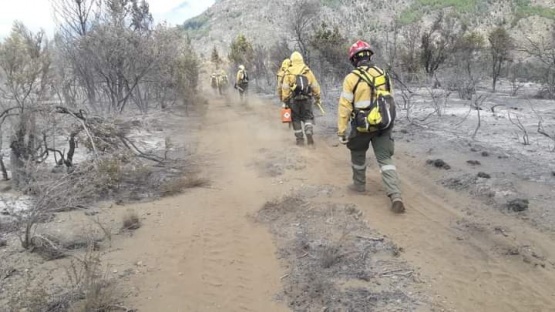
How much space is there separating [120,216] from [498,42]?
706 inches

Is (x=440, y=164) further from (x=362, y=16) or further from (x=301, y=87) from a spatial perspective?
(x=362, y=16)

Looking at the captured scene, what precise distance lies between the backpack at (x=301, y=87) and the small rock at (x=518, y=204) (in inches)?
190

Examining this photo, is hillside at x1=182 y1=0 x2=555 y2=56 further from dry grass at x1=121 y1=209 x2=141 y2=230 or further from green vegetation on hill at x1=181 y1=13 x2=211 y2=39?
dry grass at x1=121 y1=209 x2=141 y2=230

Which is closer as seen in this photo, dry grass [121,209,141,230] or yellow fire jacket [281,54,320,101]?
dry grass [121,209,141,230]

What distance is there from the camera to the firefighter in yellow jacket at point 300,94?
9.46m

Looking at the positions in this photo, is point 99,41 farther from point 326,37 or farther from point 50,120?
point 326,37

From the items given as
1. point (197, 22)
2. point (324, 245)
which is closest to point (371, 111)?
point (324, 245)

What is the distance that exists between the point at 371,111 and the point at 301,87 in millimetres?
3793

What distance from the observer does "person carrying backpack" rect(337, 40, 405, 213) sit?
5719 millimetres

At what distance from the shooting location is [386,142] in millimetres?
5953

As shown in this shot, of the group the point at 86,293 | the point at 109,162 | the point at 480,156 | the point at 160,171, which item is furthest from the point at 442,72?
the point at 86,293

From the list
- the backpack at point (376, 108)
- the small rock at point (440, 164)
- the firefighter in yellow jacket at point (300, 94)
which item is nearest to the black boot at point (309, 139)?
the firefighter in yellow jacket at point (300, 94)

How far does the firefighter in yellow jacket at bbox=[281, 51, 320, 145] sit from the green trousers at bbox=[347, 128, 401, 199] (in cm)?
327

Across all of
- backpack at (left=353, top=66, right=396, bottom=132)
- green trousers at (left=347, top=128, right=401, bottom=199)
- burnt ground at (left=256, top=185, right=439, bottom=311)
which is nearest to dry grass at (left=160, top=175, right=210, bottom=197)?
burnt ground at (left=256, top=185, right=439, bottom=311)
